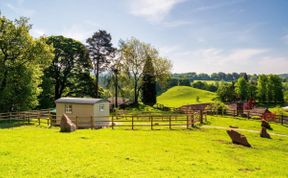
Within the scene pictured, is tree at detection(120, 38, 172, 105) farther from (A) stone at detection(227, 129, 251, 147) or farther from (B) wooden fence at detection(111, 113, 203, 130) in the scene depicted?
(A) stone at detection(227, 129, 251, 147)

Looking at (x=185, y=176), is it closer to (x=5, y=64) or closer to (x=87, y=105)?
(x=87, y=105)

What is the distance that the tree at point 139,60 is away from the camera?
5444cm

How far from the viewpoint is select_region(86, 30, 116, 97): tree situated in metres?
51.2

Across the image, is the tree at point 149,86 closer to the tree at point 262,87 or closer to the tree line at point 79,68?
the tree line at point 79,68

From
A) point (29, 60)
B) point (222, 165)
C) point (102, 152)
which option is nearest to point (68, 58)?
point (29, 60)

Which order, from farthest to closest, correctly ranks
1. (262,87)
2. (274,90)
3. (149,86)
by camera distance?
1. (262,87)
2. (274,90)
3. (149,86)

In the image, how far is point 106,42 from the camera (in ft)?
171

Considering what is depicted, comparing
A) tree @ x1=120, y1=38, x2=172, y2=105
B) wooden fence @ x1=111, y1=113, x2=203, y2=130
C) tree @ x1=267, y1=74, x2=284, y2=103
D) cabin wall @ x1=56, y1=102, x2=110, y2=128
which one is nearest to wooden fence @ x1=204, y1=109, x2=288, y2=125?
wooden fence @ x1=111, y1=113, x2=203, y2=130

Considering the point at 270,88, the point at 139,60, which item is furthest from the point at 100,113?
the point at 270,88

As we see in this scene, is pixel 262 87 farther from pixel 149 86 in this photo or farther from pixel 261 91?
pixel 149 86

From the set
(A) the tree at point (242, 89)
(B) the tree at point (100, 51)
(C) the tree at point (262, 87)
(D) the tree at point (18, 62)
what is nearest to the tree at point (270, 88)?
(C) the tree at point (262, 87)

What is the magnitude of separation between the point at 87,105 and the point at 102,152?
1526cm

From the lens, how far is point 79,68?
51.2m

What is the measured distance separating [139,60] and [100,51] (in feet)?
26.6
